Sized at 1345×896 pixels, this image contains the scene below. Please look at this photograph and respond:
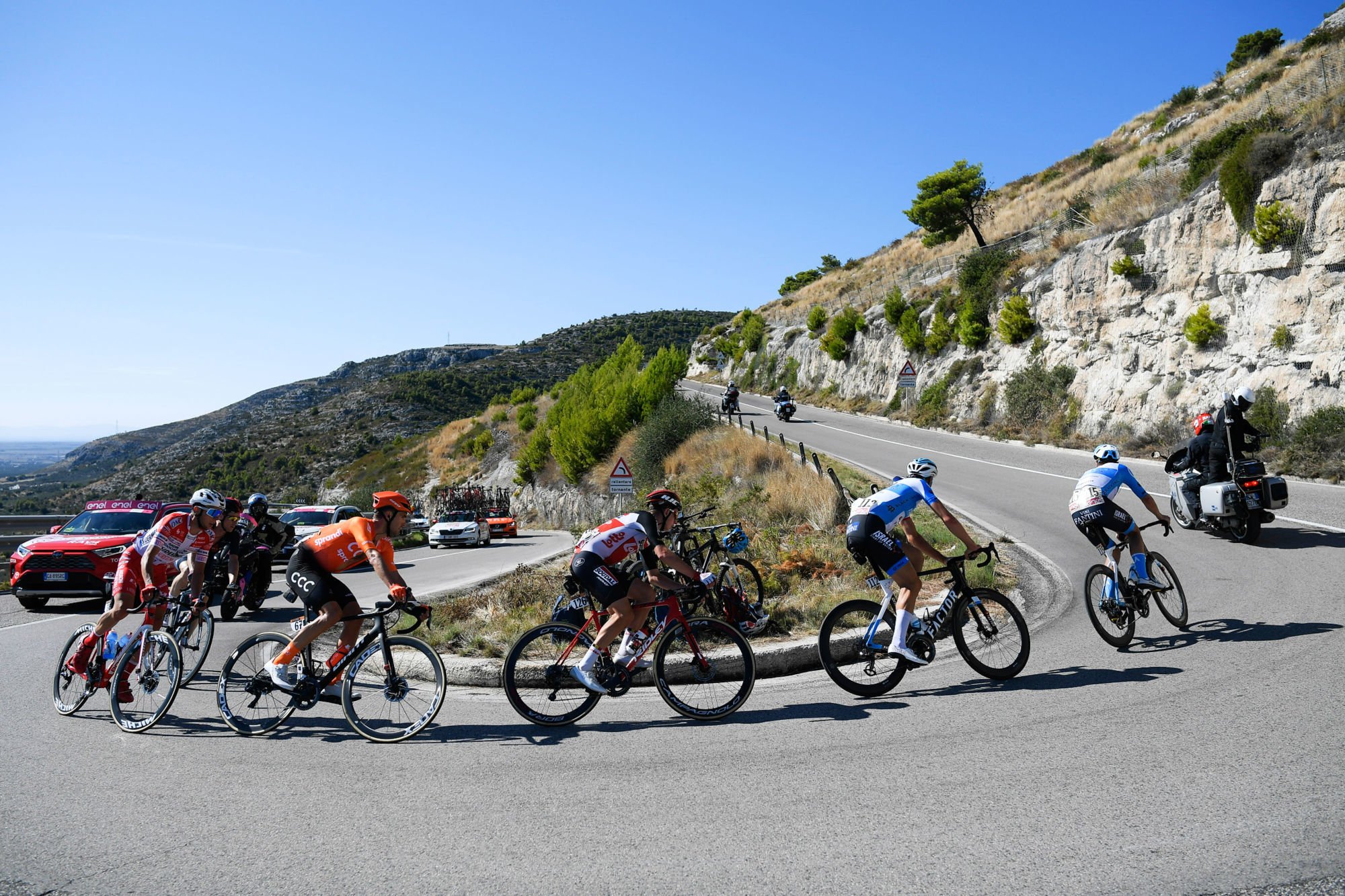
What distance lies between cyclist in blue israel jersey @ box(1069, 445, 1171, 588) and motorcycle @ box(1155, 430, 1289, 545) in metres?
4.29

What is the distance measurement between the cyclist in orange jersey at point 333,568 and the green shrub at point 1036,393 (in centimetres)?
2675

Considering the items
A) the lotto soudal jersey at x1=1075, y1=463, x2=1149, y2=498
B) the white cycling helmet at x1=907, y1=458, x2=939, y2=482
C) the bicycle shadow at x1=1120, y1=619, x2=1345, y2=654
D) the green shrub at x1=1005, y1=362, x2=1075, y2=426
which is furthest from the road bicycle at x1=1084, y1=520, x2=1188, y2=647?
the green shrub at x1=1005, y1=362, x2=1075, y2=426

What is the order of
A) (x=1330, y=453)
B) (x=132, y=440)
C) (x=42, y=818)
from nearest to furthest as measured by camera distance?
(x=42, y=818)
(x=1330, y=453)
(x=132, y=440)

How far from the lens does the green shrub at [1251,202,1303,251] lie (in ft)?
68.3

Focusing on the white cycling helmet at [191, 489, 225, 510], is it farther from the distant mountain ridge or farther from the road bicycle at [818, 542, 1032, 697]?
the distant mountain ridge

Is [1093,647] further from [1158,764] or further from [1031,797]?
[1031,797]

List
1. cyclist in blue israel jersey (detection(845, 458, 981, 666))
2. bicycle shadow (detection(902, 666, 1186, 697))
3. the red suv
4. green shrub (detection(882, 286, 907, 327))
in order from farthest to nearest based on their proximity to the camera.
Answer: green shrub (detection(882, 286, 907, 327)) < the red suv < cyclist in blue israel jersey (detection(845, 458, 981, 666)) < bicycle shadow (detection(902, 666, 1186, 697))

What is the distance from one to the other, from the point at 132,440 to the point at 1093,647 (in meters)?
123

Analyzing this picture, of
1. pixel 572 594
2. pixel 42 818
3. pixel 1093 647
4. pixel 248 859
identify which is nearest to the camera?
pixel 248 859

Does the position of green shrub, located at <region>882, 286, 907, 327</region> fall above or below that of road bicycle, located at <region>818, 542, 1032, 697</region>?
above

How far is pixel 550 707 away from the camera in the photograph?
6.10m

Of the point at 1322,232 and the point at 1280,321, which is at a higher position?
the point at 1322,232

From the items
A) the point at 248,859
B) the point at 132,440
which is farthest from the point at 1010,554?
the point at 132,440

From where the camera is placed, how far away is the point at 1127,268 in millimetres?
26812
